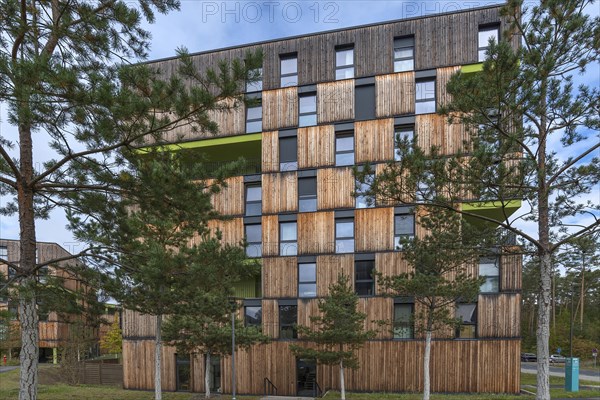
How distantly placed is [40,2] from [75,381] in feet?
74.1

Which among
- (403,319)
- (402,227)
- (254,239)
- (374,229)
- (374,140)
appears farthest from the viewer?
(254,239)

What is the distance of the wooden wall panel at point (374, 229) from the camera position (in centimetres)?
1780

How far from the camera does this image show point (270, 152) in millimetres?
19500

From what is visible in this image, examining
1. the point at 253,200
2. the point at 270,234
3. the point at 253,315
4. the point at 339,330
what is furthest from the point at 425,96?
the point at 253,315

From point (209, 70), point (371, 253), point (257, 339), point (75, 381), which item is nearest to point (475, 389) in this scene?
point (371, 253)

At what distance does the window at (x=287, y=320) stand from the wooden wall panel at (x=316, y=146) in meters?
6.98

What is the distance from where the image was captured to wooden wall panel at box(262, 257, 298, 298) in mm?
18719

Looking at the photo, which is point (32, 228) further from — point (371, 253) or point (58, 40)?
point (371, 253)

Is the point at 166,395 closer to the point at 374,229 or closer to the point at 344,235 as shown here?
the point at 344,235

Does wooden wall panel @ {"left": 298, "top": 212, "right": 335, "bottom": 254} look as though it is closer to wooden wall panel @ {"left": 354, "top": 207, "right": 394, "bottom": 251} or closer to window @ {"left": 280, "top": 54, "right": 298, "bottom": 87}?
wooden wall panel @ {"left": 354, "top": 207, "right": 394, "bottom": 251}

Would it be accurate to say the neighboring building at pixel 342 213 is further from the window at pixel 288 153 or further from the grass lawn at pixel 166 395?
the grass lawn at pixel 166 395

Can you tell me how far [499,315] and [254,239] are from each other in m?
11.8

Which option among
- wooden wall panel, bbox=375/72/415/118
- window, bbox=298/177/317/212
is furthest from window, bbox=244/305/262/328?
wooden wall panel, bbox=375/72/415/118

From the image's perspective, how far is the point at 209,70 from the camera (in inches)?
198
